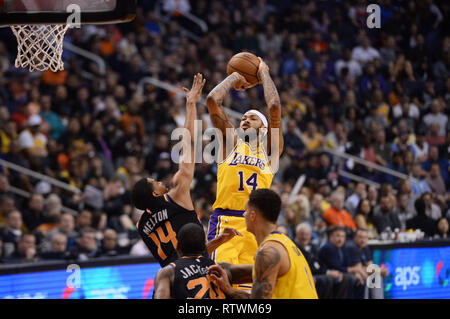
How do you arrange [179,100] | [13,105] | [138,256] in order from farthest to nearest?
[179,100], [13,105], [138,256]


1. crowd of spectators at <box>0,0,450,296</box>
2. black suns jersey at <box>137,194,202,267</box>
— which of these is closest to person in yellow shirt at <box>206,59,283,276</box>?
black suns jersey at <box>137,194,202,267</box>

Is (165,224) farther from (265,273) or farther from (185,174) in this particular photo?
(265,273)

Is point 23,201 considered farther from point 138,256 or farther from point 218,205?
point 218,205

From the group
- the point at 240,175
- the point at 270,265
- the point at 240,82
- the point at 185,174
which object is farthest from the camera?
the point at 240,82

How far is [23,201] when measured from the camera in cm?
921

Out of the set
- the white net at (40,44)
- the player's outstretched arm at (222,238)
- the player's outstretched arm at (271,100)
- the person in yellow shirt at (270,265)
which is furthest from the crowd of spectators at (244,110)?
the person in yellow shirt at (270,265)

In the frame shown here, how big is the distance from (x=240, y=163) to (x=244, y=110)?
6.79m

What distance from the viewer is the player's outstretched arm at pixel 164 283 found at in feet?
13.8

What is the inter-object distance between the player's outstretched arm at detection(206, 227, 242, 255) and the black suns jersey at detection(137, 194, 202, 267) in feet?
0.64

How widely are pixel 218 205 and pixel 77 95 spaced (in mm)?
5698

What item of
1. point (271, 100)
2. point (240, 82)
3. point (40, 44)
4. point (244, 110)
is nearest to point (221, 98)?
point (240, 82)

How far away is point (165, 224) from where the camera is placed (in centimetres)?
510

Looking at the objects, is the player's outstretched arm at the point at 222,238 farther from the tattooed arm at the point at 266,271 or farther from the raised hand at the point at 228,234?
the tattooed arm at the point at 266,271
